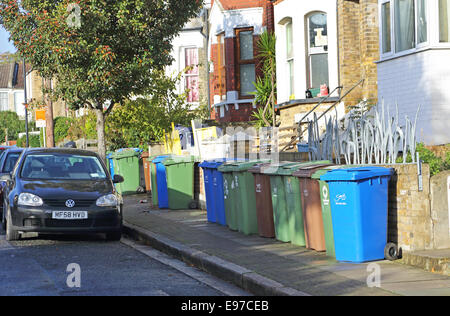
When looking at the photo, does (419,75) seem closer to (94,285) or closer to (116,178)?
(116,178)

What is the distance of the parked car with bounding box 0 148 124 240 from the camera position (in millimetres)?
11641

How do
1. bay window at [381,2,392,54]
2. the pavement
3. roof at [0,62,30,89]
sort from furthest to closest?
roof at [0,62,30,89]
bay window at [381,2,392,54]
the pavement

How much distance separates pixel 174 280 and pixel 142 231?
4142mm

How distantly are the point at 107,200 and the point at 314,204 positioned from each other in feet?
13.1

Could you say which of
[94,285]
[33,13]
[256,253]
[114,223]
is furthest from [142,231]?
[33,13]

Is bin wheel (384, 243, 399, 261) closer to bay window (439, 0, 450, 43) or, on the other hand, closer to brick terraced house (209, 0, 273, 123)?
bay window (439, 0, 450, 43)

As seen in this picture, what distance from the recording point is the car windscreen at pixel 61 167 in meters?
12.8

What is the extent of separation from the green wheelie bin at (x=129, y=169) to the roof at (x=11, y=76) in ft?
179

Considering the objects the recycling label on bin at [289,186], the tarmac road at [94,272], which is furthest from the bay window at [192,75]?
the recycling label on bin at [289,186]

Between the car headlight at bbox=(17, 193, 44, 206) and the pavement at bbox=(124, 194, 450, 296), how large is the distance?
1.87m

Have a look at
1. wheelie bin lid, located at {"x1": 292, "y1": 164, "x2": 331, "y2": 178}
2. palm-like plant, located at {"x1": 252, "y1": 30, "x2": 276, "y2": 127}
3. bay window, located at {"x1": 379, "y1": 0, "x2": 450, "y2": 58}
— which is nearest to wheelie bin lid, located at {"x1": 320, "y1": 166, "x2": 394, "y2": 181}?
wheelie bin lid, located at {"x1": 292, "y1": 164, "x2": 331, "y2": 178}

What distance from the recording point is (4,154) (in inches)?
669


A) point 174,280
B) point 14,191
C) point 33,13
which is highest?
point 33,13

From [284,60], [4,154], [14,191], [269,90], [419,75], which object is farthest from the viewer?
[269,90]
